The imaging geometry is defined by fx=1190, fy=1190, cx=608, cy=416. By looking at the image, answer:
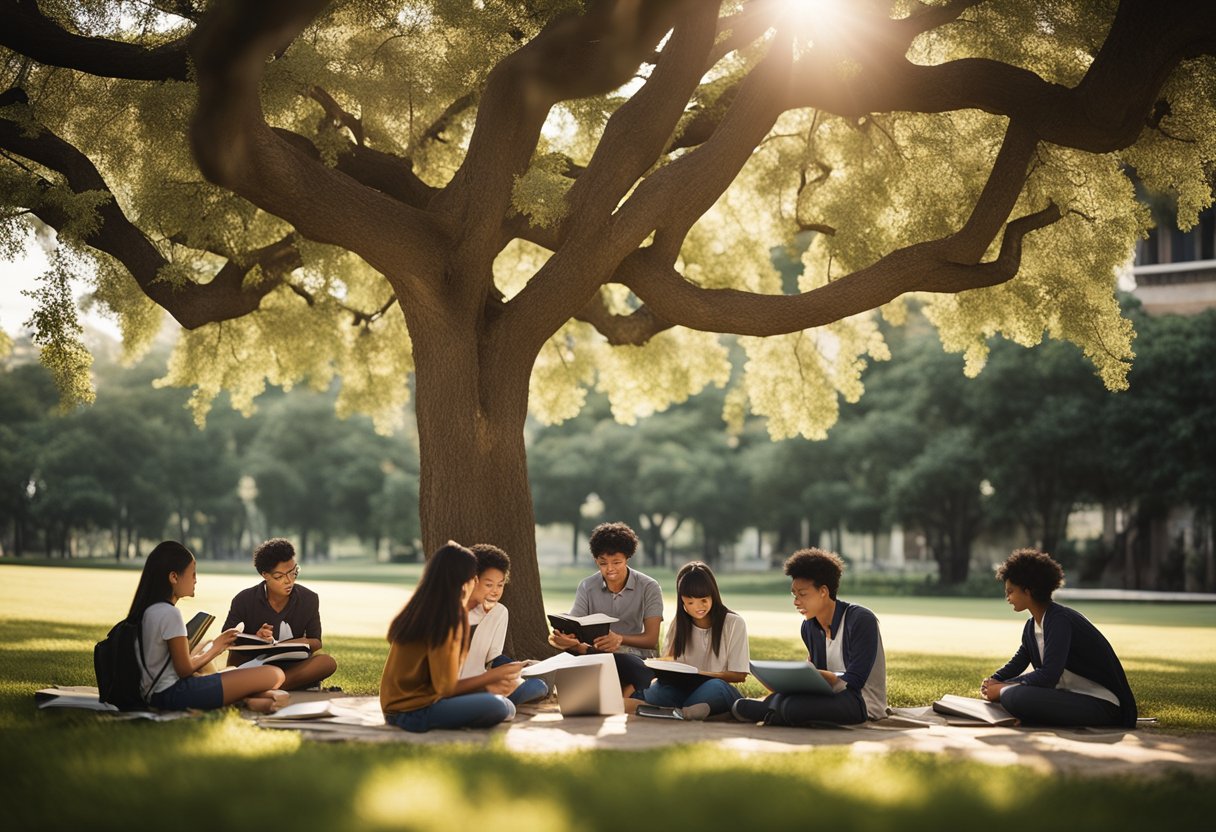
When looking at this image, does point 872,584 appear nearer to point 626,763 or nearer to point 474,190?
point 474,190

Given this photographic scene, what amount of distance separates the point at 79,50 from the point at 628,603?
7640 millimetres

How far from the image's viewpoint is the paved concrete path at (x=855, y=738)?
7074mm

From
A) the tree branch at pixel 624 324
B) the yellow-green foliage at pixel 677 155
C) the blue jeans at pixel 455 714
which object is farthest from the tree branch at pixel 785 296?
the blue jeans at pixel 455 714

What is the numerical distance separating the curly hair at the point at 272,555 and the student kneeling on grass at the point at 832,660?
389 centimetres

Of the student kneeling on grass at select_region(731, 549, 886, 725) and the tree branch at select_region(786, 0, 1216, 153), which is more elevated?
the tree branch at select_region(786, 0, 1216, 153)

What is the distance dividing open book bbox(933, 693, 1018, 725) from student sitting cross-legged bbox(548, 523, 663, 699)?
2324 millimetres

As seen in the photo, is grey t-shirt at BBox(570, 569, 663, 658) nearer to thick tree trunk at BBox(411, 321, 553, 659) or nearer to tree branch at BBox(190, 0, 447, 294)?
thick tree trunk at BBox(411, 321, 553, 659)

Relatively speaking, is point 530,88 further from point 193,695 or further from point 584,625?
point 193,695

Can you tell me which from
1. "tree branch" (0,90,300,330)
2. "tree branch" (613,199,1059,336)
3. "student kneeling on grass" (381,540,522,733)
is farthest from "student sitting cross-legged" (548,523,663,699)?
"tree branch" (0,90,300,330)

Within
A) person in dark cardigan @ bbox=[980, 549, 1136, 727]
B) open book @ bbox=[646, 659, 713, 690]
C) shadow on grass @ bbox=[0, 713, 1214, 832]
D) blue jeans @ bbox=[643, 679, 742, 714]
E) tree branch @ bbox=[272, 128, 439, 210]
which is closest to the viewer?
shadow on grass @ bbox=[0, 713, 1214, 832]

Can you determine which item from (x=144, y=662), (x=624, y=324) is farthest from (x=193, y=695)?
(x=624, y=324)

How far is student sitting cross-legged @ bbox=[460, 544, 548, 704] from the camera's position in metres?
8.69

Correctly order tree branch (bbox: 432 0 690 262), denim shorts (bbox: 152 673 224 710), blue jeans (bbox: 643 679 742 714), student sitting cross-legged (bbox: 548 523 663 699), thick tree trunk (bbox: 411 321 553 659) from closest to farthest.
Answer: denim shorts (bbox: 152 673 224 710) < blue jeans (bbox: 643 679 742 714) < student sitting cross-legged (bbox: 548 523 663 699) < tree branch (bbox: 432 0 690 262) < thick tree trunk (bbox: 411 321 553 659)

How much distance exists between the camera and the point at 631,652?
32.6 feet
